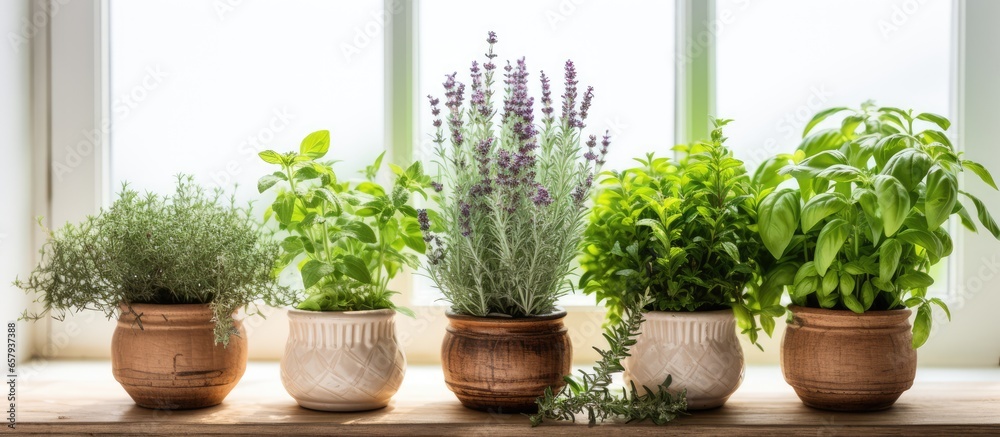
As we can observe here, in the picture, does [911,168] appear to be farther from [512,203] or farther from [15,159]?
[15,159]

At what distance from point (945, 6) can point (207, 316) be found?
4.59ft

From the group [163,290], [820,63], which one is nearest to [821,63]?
[820,63]

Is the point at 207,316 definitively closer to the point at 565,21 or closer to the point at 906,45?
the point at 565,21

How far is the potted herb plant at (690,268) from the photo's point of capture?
1.12 meters

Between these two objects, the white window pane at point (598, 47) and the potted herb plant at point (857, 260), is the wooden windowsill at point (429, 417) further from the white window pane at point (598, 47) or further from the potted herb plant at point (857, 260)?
the white window pane at point (598, 47)

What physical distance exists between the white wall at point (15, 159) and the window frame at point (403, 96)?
0.03 metres

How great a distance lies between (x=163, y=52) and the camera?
1.47 m

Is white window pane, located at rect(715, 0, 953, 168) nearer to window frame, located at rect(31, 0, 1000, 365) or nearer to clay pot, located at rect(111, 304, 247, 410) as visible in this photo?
window frame, located at rect(31, 0, 1000, 365)

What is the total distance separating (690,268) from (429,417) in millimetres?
428

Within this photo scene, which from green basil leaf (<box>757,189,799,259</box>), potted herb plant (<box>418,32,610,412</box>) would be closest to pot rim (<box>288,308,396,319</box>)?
potted herb plant (<box>418,32,610,412</box>)

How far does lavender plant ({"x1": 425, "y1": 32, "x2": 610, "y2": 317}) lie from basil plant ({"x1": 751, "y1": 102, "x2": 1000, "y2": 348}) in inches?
11.1

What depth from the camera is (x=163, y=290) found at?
1.15 metres

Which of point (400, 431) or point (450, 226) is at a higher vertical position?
point (450, 226)

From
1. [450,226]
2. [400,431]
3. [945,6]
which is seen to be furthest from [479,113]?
[945,6]
